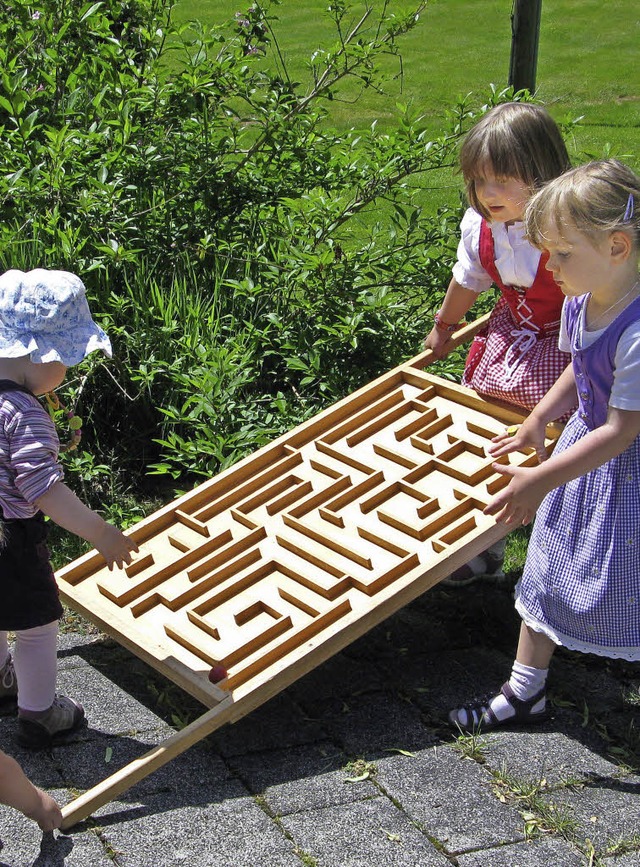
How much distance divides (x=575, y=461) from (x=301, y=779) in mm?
1123

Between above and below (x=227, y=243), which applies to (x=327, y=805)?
below

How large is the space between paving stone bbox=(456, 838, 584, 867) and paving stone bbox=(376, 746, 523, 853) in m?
0.03

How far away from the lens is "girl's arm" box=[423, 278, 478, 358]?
152 inches

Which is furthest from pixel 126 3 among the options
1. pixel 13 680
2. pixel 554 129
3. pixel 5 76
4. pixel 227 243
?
pixel 13 680

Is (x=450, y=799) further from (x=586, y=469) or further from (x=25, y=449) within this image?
(x=25, y=449)

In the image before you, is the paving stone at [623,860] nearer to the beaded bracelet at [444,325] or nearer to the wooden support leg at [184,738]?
the wooden support leg at [184,738]

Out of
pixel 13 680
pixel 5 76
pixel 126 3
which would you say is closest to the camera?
pixel 13 680

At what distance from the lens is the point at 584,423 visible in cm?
303

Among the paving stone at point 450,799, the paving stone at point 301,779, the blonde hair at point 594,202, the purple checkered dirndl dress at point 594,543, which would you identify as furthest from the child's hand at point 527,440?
the paving stone at point 301,779

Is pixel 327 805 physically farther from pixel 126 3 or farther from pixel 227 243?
pixel 126 3

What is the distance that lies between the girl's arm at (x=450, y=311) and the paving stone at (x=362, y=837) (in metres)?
1.84

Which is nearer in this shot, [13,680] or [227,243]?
[13,680]

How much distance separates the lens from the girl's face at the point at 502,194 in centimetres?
336

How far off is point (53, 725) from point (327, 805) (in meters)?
0.82
